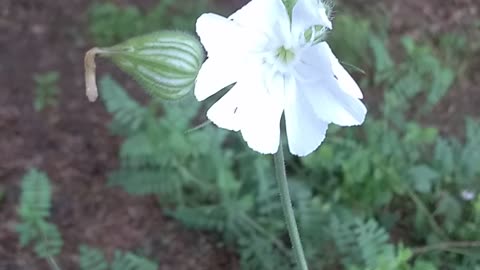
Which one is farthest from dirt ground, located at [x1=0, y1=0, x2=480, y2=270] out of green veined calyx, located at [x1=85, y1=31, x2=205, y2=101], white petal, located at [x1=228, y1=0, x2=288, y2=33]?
white petal, located at [x1=228, y1=0, x2=288, y2=33]

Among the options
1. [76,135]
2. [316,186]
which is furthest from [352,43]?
[76,135]

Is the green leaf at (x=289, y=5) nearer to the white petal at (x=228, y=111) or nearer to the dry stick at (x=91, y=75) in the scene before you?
the white petal at (x=228, y=111)

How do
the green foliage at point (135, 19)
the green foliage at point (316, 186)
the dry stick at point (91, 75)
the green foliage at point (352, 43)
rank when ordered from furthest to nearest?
1. the green foliage at point (135, 19)
2. the green foliage at point (352, 43)
3. the green foliage at point (316, 186)
4. the dry stick at point (91, 75)

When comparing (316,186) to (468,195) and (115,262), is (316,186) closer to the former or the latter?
(468,195)

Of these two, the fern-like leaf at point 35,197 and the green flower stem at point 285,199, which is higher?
the fern-like leaf at point 35,197

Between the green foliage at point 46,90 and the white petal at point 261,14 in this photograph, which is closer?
the white petal at point 261,14

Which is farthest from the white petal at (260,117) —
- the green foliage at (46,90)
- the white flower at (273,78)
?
the green foliage at (46,90)
